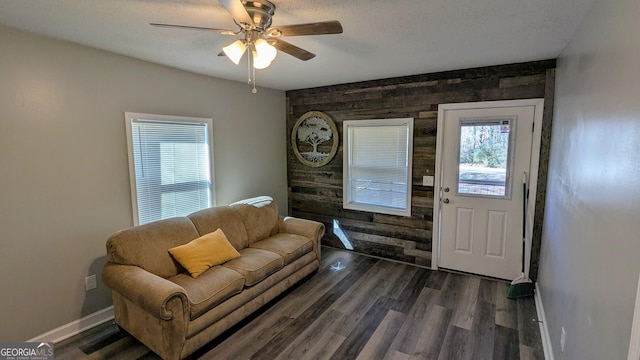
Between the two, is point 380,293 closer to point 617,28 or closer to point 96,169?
point 617,28

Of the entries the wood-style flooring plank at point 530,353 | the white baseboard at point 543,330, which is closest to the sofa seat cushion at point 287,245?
the wood-style flooring plank at point 530,353

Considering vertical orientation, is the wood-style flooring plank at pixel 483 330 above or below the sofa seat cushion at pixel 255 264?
below

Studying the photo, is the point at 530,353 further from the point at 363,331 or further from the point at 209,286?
the point at 209,286

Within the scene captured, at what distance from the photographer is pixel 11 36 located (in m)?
2.11

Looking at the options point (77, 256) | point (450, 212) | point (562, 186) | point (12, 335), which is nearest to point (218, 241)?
point (77, 256)

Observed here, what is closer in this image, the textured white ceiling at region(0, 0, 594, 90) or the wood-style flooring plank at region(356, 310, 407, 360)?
the textured white ceiling at region(0, 0, 594, 90)

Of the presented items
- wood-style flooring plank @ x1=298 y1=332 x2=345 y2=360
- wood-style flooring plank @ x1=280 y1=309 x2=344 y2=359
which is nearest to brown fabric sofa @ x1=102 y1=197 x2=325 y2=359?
wood-style flooring plank @ x1=280 y1=309 x2=344 y2=359

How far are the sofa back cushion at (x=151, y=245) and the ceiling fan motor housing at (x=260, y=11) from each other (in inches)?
75.7

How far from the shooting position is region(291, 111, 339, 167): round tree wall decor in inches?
169

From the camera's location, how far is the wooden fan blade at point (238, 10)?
1445 mm

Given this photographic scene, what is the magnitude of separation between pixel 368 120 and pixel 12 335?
154 inches

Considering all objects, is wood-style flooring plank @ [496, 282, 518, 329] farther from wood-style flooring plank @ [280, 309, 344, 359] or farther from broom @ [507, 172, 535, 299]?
wood-style flooring plank @ [280, 309, 344, 359]

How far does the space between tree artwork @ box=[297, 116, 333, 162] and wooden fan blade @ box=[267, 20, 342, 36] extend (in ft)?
8.45

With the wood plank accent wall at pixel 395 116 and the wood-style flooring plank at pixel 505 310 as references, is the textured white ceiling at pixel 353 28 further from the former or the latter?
the wood-style flooring plank at pixel 505 310
